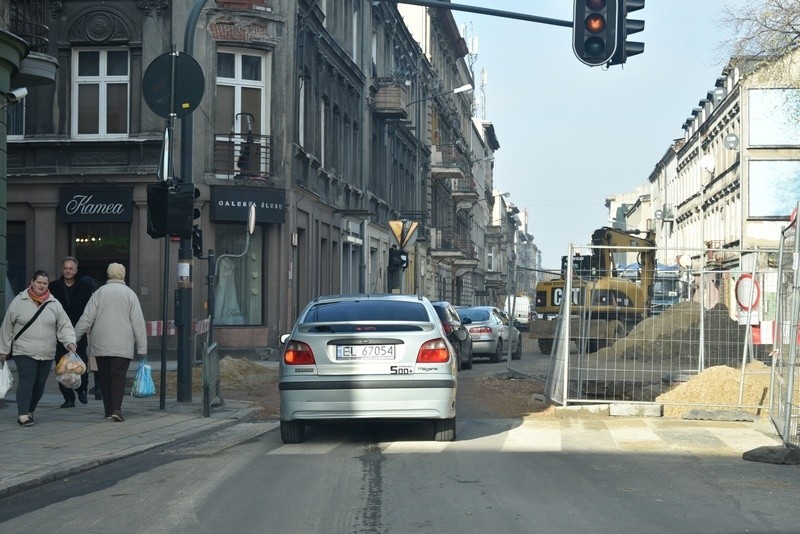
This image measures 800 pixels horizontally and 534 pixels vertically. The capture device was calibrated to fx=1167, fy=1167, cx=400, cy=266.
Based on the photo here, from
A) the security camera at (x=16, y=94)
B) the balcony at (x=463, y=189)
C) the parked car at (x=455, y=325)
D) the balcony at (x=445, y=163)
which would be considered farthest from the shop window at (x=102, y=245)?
the balcony at (x=463, y=189)

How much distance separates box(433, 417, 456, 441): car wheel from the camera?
11.4 m

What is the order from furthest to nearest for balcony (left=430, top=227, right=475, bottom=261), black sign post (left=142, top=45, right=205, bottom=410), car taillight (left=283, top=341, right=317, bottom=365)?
balcony (left=430, top=227, right=475, bottom=261)
black sign post (left=142, top=45, right=205, bottom=410)
car taillight (left=283, top=341, right=317, bottom=365)

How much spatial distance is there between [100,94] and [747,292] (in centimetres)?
1766

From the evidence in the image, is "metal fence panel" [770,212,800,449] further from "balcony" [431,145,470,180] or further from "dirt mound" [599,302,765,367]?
"balcony" [431,145,470,180]

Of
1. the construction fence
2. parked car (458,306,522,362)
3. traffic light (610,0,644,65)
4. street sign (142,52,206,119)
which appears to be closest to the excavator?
the construction fence

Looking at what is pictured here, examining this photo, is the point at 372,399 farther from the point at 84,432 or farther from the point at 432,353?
the point at 84,432

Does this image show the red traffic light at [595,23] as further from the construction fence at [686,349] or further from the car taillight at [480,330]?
the car taillight at [480,330]

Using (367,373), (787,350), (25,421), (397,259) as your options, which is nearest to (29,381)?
(25,421)

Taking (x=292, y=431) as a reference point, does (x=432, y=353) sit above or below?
above

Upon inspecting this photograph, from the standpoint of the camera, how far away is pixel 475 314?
30.2 meters

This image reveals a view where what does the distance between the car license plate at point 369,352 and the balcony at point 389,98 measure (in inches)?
1267

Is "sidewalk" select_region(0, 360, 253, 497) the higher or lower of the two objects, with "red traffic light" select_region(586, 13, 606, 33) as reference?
lower

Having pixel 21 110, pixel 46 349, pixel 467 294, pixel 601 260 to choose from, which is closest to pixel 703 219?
pixel 467 294

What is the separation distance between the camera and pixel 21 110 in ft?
89.8
